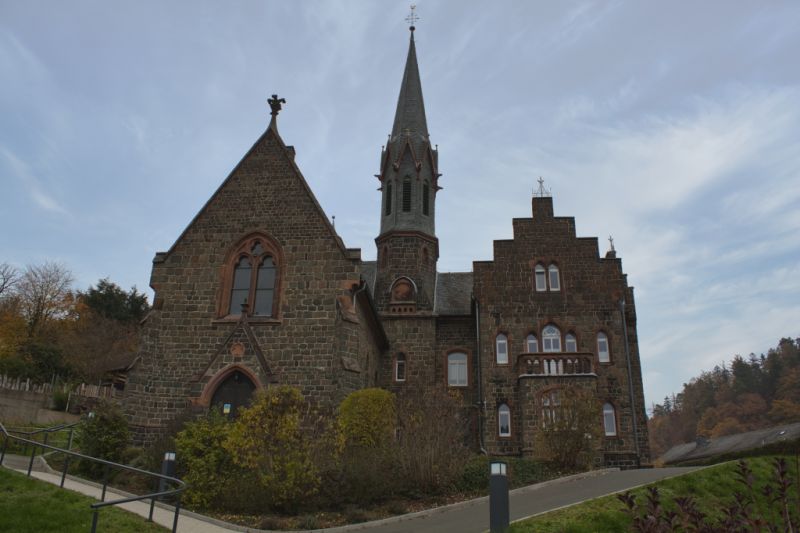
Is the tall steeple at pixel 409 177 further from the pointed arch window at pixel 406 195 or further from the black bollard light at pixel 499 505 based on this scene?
the black bollard light at pixel 499 505

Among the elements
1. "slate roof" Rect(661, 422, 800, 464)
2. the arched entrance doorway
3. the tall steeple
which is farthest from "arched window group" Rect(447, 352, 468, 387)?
"slate roof" Rect(661, 422, 800, 464)

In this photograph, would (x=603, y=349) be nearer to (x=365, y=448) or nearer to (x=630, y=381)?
(x=630, y=381)

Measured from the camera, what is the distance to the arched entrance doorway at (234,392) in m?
20.2

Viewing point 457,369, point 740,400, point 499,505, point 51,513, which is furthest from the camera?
point 740,400

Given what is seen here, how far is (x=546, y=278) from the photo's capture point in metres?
30.0

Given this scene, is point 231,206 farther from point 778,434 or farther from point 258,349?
point 778,434

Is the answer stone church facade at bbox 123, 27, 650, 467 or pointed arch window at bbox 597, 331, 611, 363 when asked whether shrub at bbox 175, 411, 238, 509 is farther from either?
pointed arch window at bbox 597, 331, 611, 363

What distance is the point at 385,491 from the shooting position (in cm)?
1499

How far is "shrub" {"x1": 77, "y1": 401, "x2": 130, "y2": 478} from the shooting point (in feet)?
57.0

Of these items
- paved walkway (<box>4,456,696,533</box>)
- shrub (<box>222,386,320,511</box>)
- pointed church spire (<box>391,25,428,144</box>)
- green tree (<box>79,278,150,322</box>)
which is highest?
pointed church spire (<box>391,25,428,144</box>)

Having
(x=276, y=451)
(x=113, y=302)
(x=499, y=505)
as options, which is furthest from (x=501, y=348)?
(x=113, y=302)

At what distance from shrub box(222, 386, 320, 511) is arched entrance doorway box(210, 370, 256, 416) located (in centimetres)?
456

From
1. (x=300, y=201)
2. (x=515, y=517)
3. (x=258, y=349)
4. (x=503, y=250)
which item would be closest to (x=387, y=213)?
(x=503, y=250)

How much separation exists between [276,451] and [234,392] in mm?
6030
